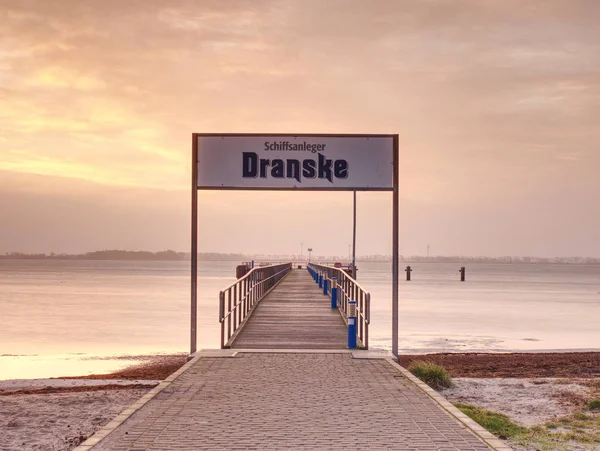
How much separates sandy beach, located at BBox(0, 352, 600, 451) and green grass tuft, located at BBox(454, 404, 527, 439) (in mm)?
346

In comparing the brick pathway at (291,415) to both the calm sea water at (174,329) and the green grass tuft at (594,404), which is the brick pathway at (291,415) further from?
the calm sea water at (174,329)

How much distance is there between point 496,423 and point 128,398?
6.19m

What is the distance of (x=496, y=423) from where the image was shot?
406 inches

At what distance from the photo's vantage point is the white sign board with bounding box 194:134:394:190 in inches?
579

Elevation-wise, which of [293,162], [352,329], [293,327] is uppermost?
[293,162]

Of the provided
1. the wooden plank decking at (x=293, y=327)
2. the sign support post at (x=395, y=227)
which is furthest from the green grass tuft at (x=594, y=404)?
the wooden plank decking at (x=293, y=327)

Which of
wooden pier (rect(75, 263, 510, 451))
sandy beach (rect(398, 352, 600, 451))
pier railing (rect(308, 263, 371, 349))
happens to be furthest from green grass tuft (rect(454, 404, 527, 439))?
pier railing (rect(308, 263, 371, 349))

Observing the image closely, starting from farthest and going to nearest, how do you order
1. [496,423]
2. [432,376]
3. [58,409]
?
[432,376]
[58,409]
[496,423]

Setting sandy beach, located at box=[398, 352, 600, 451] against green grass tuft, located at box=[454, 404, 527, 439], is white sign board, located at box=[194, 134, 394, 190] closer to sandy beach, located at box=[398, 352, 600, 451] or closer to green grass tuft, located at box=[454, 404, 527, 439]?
sandy beach, located at box=[398, 352, 600, 451]

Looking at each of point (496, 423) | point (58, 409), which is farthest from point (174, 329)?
point (496, 423)

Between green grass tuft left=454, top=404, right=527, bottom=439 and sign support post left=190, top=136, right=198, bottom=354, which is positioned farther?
sign support post left=190, top=136, right=198, bottom=354

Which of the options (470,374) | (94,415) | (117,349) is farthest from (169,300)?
(94,415)

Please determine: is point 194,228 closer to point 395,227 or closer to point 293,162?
point 293,162

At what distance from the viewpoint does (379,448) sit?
673 centimetres
